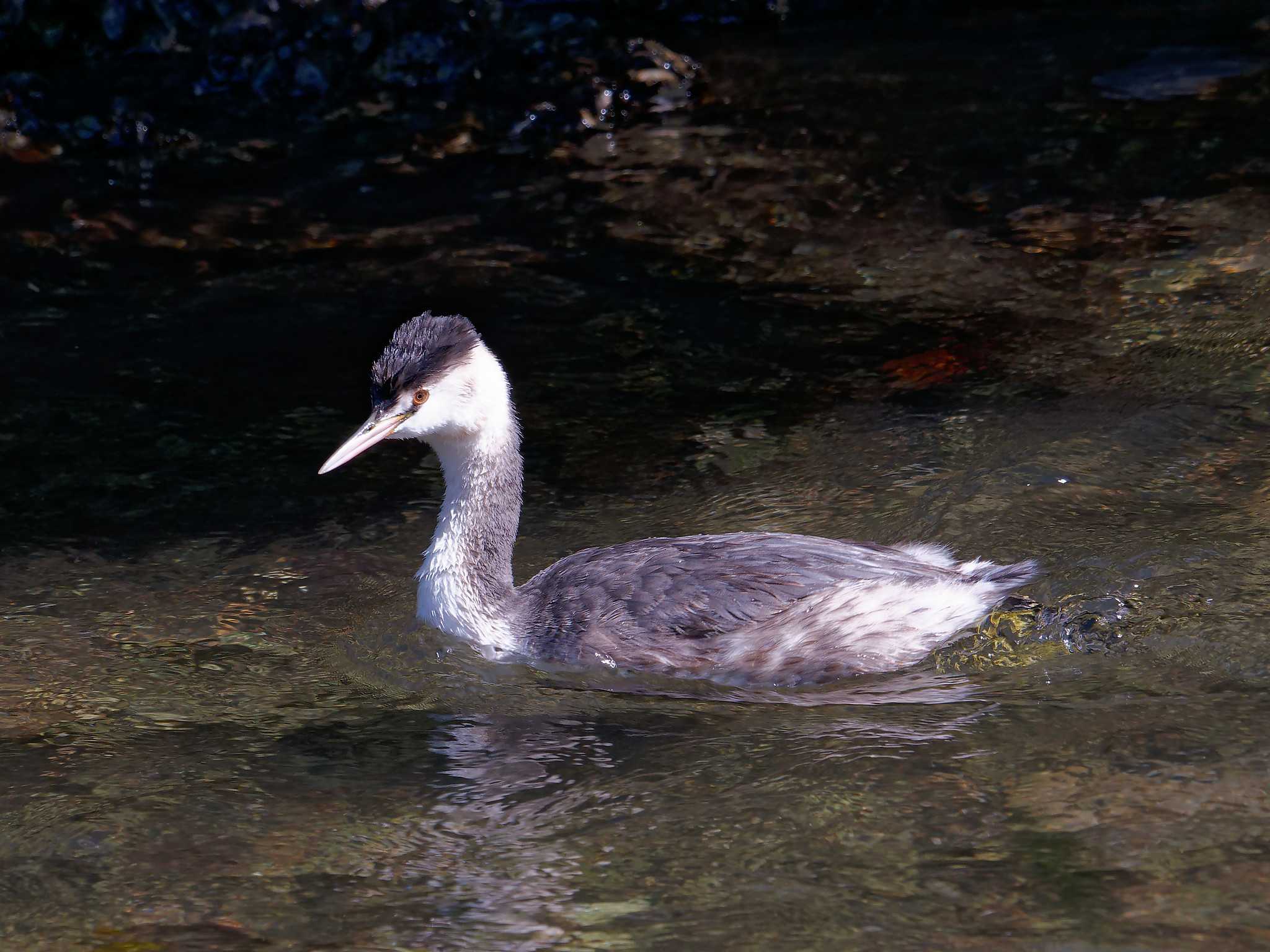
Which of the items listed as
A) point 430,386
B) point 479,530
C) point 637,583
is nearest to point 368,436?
point 430,386

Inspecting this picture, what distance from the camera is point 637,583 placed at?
6.05 m

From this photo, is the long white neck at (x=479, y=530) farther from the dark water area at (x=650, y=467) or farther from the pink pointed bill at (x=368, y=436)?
the pink pointed bill at (x=368, y=436)

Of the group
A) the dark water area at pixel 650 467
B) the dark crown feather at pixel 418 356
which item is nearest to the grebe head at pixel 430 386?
the dark crown feather at pixel 418 356

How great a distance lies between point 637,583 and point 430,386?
44.8 inches

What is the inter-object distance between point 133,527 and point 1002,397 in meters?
4.28

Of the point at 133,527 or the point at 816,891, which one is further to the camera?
the point at 133,527

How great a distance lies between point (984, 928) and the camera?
13.4 ft

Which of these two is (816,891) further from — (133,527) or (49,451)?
(49,451)

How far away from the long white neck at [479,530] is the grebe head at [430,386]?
0.7 inches

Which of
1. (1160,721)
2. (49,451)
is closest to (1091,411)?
(1160,721)

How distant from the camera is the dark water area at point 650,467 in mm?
4527

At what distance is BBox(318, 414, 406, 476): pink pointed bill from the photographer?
6059mm

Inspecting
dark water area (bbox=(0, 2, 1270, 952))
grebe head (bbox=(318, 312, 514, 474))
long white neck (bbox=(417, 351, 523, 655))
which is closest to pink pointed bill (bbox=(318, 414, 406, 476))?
grebe head (bbox=(318, 312, 514, 474))

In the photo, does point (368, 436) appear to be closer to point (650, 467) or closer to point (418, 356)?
point (418, 356)
